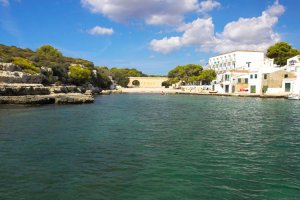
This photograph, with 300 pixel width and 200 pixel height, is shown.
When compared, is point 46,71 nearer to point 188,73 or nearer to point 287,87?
point 287,87

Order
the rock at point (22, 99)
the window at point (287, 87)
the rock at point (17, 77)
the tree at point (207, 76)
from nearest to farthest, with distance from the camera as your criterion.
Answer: the rock at point (22, 99) < the rock at point (17, 77) < the window at point (287, 87) < the tree at point (207, 76)

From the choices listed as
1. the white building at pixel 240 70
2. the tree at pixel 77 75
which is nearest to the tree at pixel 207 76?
the white building at pixel 240 70

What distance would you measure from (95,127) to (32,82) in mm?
41041

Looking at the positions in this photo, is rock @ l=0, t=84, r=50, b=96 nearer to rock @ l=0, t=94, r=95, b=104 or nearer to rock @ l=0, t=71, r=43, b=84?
rock @ l=0, t=94, r=95, b=104

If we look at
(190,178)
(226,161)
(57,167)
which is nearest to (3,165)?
(57,167)

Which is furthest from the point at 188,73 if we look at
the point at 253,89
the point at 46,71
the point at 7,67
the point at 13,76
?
the point at 13,76

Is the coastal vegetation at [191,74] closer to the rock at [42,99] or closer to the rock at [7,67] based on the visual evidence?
the rock at [42,99]

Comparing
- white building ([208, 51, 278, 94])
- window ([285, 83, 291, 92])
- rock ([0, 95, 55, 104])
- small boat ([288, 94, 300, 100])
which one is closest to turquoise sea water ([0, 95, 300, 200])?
rock ([0, 95, 55, 104])

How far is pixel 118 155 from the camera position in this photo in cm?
1411

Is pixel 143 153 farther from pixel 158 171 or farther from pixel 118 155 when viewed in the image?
pixel 158 171

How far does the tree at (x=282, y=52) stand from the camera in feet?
343

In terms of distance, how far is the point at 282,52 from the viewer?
105625 mm

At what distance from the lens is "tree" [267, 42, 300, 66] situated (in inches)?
4122

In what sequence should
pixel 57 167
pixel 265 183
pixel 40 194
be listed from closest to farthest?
pixel 40 194, pixel 265 183, pixel 57 167
